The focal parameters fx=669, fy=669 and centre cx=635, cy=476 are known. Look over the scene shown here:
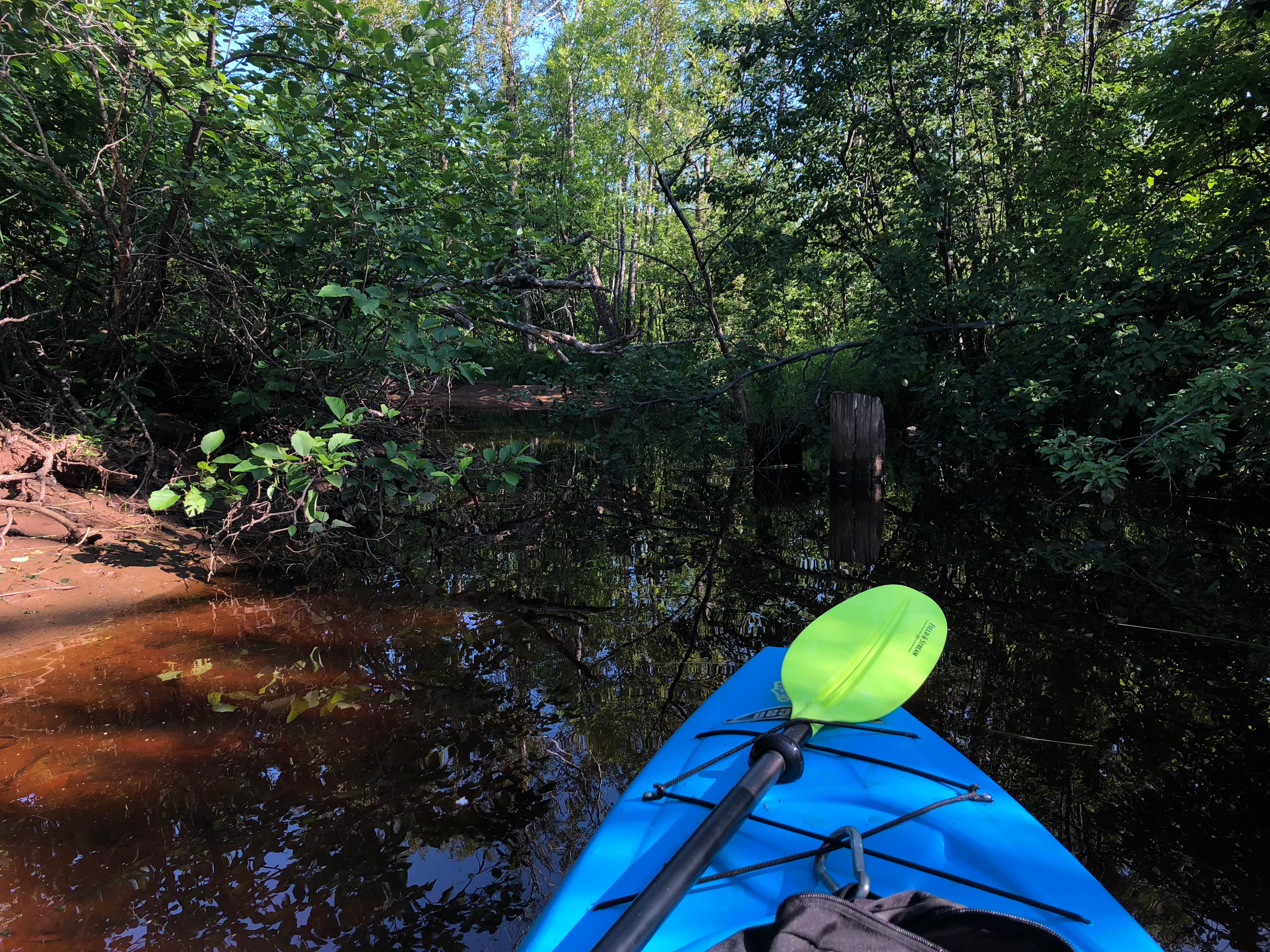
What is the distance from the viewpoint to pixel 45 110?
4418 millimetres

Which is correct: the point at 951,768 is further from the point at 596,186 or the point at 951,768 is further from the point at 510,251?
the point at 596,186

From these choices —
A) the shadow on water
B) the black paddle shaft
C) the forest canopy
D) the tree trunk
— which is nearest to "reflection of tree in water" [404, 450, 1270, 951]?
the shadow on water

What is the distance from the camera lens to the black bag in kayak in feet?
4.16

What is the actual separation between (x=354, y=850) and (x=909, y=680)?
6.33 feet

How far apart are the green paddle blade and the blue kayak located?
0.10 meters

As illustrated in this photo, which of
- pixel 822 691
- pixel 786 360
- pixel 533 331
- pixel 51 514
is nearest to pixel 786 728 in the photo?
pixel 822 691

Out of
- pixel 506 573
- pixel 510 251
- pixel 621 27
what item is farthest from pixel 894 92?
pixel 621 27

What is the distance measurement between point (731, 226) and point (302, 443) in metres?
7.46

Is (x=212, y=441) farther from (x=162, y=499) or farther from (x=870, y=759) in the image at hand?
(x=870, y=759)

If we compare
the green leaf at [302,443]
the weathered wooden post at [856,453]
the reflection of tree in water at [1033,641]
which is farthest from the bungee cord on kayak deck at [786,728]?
the weathered wooden post at [856,453]

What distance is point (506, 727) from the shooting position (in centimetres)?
273

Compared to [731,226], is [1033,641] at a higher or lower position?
lower

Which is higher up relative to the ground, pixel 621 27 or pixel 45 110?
pixel 621 27

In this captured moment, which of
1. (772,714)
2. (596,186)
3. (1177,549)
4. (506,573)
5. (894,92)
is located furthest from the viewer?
(596,186)
